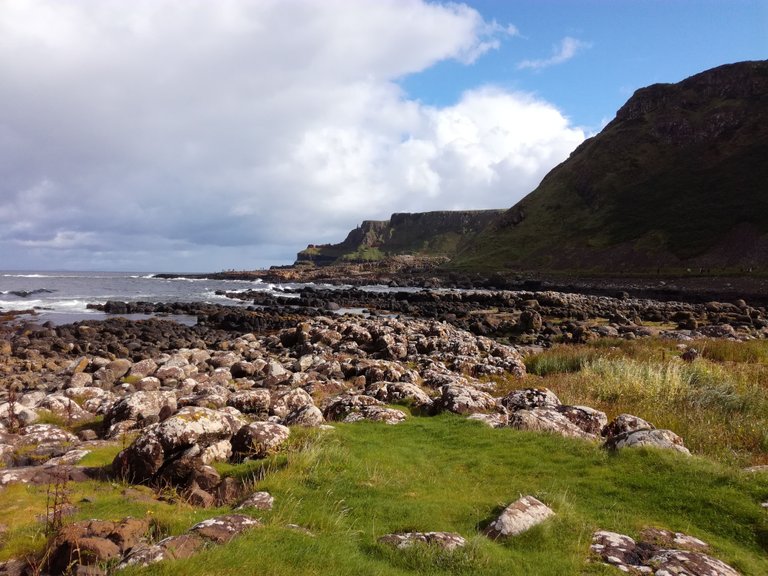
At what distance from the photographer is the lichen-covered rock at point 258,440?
358 inches

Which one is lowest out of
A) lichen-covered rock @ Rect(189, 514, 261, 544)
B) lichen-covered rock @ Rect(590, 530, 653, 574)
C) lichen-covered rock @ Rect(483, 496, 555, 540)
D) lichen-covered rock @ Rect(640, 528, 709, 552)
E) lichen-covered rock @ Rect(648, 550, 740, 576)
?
lichen-covered rock @ Rect(640, 528, 709, 552)

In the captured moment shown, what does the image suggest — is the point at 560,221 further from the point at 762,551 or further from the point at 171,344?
the point at 762,551

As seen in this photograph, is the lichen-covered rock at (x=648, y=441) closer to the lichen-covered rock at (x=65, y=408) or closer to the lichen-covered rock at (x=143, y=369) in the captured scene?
the lichen-covered rock at (x=65, y=408)

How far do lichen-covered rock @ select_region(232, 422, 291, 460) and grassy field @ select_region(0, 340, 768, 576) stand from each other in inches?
14.0

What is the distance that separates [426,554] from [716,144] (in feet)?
476

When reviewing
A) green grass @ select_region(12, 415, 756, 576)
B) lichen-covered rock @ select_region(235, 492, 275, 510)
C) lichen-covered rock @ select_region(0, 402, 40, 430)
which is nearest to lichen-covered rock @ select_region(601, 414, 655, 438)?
green grass @ select_region(12, 415, 756, 576)

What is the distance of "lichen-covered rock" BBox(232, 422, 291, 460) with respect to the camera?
909 centimetres

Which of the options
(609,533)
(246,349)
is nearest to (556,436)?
(609,533)

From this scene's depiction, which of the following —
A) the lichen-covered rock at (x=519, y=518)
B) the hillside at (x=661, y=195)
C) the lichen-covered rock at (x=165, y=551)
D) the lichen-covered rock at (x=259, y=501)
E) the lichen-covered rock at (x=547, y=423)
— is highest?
the hillside at (x=661, y=195)

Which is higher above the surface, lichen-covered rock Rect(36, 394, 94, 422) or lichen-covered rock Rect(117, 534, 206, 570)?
lichen-covered rock Rect(117, 534, 206, 570)

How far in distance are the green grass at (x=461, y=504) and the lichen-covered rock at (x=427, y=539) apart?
6.7 inches

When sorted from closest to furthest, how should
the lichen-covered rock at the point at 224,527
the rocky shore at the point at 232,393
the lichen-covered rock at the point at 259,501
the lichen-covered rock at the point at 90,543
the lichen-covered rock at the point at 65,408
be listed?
the lichen-covered rock at the point at 90,543 → the lichen-covered rock at the point at 224,527 → the lichen-covered rock at the point at 259,501 → the rocky shore at the point at 232,393 → the lichen-covered rock at the point at 65,408

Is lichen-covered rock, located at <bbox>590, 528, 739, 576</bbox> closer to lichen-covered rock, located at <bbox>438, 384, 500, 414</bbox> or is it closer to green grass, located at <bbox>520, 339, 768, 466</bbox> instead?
green grass, located at <bbox>520, 339, 768, 466</bbox>

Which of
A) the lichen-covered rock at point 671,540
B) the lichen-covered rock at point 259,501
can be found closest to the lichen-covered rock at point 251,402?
the lichen-covered rock at point 259,501
